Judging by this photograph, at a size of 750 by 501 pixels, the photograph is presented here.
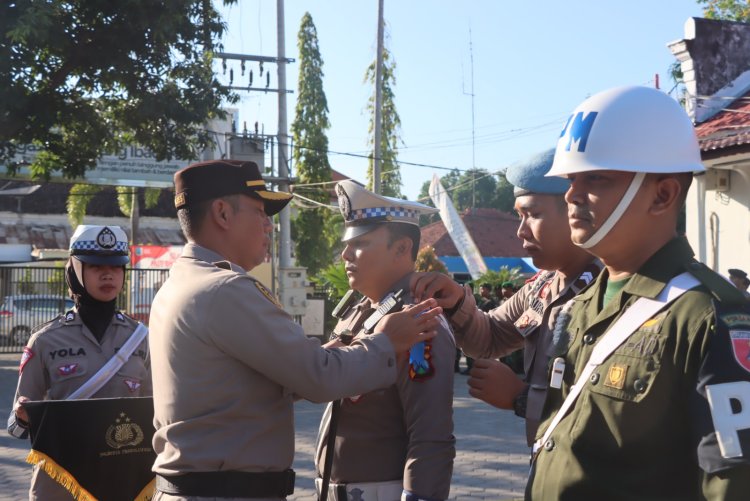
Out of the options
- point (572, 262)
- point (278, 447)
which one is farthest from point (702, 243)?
point (278, 447)

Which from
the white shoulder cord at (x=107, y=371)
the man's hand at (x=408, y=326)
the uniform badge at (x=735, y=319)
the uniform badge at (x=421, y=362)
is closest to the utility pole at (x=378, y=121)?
the white shoulder cord at (x=107, y=371)

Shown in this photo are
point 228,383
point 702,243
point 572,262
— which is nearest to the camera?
point 228,383

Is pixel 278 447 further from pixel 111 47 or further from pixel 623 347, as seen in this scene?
pixel 111 47

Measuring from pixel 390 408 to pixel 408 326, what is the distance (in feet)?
2.02

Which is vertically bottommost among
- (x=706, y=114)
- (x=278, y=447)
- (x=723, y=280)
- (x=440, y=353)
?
(x=278, y=447)

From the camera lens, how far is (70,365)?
4.05 meters

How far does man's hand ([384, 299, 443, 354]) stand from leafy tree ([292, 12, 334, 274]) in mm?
31897

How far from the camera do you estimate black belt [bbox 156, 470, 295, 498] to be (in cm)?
273

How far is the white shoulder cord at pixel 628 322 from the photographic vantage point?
2023 mm

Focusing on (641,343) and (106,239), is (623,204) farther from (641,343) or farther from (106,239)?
(106,239)

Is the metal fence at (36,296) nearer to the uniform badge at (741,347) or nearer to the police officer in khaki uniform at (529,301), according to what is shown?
the police officer in khaki uniform at (529,301)

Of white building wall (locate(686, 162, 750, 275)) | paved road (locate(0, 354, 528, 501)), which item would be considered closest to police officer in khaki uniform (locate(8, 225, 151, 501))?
paved road (locate(0, 354, 528, 501))

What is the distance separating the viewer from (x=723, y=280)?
200 cm

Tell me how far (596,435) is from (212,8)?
48.7 feet
